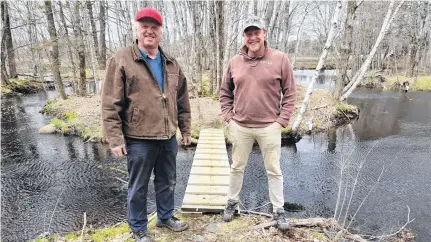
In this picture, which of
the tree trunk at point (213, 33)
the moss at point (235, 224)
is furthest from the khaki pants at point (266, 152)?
the tree trunk at point (213, 33)

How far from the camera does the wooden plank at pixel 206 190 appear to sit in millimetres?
3855

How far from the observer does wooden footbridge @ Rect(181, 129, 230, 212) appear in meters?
3.49

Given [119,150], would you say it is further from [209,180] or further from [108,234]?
[209,180]

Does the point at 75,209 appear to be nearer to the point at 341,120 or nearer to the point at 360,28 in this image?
the point at 341,120

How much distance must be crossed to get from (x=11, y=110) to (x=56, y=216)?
10.9 metres

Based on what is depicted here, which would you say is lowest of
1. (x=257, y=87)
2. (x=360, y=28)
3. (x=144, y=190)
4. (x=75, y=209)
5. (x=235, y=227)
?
(x=75, y=209)

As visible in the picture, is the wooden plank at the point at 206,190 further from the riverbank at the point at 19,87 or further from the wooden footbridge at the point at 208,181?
the riverbank at the point at 19,87

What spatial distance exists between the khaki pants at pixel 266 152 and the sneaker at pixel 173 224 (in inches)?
26.4

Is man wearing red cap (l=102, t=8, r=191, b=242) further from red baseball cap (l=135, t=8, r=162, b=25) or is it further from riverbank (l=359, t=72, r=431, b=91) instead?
riverbank (l=359, t=72, r=431, b=91)

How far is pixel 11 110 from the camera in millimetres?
13266

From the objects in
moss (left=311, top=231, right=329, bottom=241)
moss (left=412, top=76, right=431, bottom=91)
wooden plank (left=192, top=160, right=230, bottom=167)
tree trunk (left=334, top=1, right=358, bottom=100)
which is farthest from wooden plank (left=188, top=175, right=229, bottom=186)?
moss (left=412, top=76, right=431, bottom=91)

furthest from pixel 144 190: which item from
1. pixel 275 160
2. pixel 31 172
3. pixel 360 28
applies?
pixel 360 28

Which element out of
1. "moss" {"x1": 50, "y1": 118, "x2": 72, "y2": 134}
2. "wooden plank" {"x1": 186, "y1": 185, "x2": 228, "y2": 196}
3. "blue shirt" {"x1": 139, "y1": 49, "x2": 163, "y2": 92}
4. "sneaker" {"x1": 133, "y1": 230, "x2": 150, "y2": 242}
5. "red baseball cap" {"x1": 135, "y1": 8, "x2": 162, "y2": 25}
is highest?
"red baseball cap" {"x1": 135, "y1": 8, "x2": 162, "y2": 25}

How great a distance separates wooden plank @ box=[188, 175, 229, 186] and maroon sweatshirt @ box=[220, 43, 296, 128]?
159 centimetres
